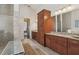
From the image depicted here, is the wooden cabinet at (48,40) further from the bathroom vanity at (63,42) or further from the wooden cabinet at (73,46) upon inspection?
the wooden cabinet at (73,46)

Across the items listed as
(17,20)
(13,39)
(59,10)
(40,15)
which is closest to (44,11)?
(40,15)

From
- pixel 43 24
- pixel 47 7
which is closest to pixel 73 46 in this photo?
pixel 43 24

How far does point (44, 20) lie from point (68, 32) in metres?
0.50

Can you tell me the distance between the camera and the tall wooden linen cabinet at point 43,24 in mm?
2600

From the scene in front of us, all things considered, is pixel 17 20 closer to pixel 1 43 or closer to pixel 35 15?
pixel 35 15

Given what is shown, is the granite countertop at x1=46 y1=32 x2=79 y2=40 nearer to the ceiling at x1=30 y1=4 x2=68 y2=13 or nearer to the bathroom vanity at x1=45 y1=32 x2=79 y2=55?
the bathroom vanity at x1=45 y1=32 x2=79 y2=55

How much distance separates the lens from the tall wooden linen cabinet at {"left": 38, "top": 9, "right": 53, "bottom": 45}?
2600mm

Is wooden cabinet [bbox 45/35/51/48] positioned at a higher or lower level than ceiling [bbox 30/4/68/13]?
lower

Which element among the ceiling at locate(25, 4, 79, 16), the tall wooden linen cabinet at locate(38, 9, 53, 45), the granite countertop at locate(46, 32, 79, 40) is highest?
the ceiling at locate(25, 4, 79, 16)

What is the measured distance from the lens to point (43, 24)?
8.71 feet

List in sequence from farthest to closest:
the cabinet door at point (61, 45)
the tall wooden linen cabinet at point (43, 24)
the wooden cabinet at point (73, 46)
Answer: the tall wooden linen cabinet at point (43, 24) < the cabinet door at point (61, 45) < the wooden cabinet at point (73, 46)

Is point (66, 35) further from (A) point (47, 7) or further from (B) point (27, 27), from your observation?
(B) point (27, 27)

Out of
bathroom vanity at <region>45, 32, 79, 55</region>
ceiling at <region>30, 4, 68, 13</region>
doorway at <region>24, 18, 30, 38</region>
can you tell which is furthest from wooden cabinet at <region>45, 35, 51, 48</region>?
ceiling at <region>30, 4, 68, 13</region>

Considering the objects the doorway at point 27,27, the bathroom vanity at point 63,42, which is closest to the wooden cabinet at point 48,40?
the bathroom vanity at point 63,42
